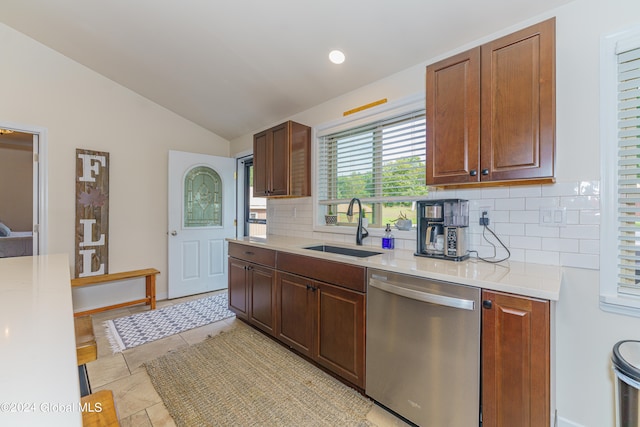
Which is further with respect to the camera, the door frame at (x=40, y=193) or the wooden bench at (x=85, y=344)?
the door frame at (x=40, y=193)

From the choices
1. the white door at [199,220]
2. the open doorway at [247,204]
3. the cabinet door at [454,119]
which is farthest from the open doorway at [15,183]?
the cabinet door at [454,119]

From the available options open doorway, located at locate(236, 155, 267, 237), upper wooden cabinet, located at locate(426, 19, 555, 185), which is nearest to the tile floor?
upper wooden cabinet, located at locate(426, 19, 555, 185)

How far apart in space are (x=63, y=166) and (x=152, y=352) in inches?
98.1

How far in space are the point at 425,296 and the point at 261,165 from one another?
8.28ft

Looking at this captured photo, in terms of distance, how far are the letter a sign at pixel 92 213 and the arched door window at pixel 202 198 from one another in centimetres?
95

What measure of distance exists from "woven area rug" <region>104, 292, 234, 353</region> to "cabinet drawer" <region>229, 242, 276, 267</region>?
850 millimetres

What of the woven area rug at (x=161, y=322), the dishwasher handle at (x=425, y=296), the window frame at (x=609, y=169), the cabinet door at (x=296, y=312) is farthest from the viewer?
the woven area rug at (x=161, y=322)

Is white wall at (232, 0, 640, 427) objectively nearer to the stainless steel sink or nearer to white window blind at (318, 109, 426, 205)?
white window blind at (318, 109, 426, 205)

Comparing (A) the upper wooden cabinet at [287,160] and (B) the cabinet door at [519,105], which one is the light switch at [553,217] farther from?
(A) the upper wooden cabinet at [287,160]

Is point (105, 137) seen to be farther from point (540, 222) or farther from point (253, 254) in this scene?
point (540, 222)

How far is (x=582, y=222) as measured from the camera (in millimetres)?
1588

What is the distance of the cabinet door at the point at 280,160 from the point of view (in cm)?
308

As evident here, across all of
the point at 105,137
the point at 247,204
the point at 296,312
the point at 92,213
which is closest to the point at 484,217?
the point at 296,312

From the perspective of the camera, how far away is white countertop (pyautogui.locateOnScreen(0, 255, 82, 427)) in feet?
1.64
